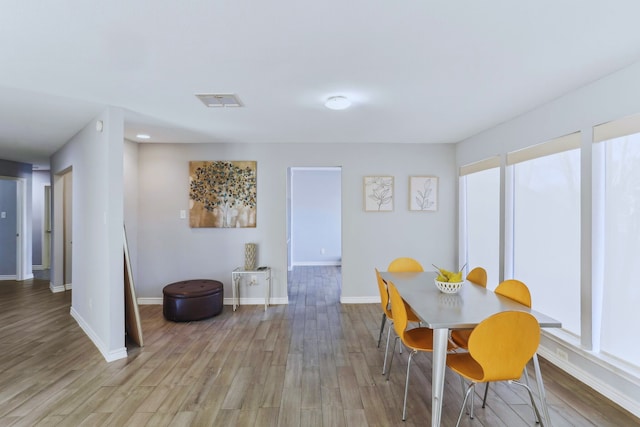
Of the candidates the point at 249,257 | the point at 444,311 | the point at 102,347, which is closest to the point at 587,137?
the point at 444,311

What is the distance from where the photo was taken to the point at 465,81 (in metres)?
2.27

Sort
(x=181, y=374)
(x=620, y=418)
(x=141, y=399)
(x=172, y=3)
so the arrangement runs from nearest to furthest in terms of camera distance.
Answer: (x=172, y=3)
(x=620, y=418)
(x=141, y=399)
(x=181, y=374)

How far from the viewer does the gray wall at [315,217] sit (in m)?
7.50

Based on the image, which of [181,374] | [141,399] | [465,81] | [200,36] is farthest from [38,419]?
[465,81]

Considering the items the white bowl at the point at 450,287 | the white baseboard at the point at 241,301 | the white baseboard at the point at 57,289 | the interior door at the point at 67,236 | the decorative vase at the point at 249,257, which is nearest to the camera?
the white bowl at the point at 450,287

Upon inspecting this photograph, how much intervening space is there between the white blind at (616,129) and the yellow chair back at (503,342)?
1.55 m

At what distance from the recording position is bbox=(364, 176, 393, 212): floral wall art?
4.49 meters

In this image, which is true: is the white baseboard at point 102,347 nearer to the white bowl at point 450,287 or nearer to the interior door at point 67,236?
the interior door at point 67,236

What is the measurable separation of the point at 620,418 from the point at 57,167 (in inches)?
273

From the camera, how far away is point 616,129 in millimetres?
2164

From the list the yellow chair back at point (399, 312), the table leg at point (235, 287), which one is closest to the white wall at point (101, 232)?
the table leg at point (235, 287)

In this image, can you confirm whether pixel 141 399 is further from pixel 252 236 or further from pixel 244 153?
pixel 244 153

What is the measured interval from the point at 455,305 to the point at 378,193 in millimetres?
2555

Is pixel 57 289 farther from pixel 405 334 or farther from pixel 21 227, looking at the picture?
pixel 405 334
